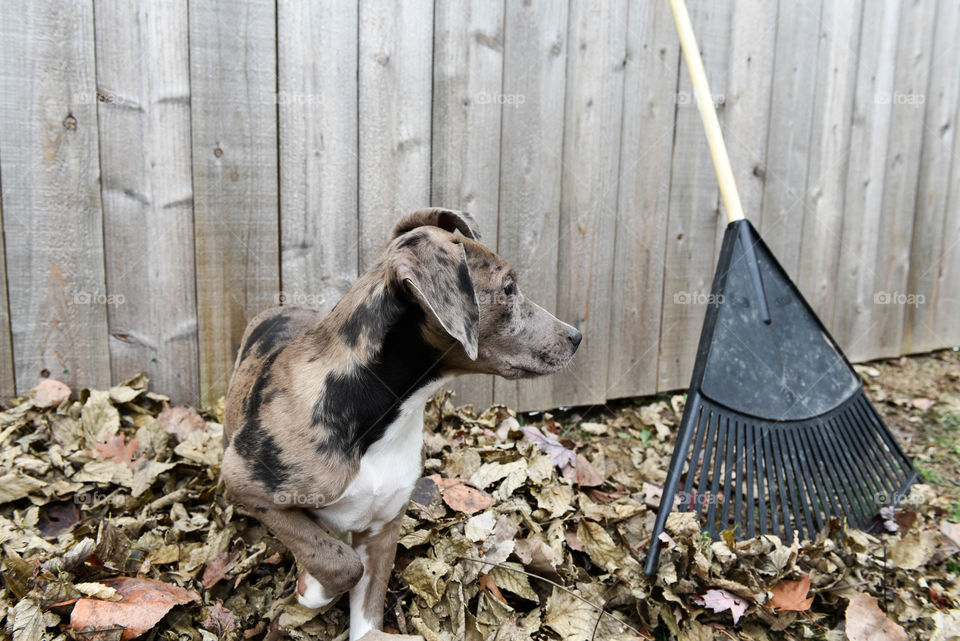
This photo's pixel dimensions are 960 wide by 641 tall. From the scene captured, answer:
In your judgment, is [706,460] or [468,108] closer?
[706,460]

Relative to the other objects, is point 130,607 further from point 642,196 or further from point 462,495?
point 642,196

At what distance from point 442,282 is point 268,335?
42.9 inches

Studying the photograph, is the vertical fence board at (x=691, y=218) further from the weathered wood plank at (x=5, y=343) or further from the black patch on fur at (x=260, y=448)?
the weathered wood plank at (x=5, y=343)

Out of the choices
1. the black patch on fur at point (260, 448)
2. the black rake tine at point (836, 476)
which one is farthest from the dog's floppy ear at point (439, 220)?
the black rake tine at point (836, 476)

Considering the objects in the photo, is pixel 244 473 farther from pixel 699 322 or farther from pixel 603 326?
pixel 699 322

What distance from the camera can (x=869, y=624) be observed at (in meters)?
2.34

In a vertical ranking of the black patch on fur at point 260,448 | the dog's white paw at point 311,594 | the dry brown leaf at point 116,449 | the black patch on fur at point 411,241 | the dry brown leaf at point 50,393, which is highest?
the black patch on fur at point 411,241

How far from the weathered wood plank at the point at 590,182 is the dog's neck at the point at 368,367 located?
2.01 meters

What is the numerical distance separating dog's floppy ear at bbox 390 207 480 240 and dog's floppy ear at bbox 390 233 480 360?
1.53ft

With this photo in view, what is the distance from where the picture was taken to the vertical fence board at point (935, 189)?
536 cm

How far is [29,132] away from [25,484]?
59.7 inches

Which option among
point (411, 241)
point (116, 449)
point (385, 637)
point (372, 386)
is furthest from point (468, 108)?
point (385, 637)

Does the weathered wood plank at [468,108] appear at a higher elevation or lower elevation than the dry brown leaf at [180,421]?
higher

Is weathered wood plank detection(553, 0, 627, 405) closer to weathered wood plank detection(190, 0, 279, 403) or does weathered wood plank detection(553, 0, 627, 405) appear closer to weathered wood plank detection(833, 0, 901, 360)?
weathered wood plank detection(190, 0, 279, 403)
